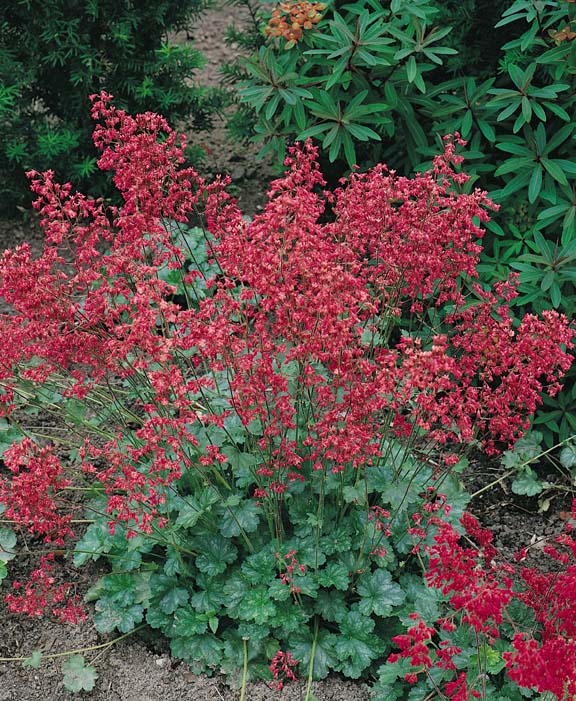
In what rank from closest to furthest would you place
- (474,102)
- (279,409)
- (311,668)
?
1. (279,409)
2. (311,668)
3. (474,102)

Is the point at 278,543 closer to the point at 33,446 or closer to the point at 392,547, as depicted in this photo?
the point at 392,547

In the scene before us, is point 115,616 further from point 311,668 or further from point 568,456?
point 568,456

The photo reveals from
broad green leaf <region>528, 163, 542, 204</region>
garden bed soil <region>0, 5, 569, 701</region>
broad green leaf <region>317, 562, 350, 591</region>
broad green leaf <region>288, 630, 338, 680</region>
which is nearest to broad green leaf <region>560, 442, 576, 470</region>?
garden bed soil <region>0, 5, 569, 701</region>

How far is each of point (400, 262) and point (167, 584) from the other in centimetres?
174

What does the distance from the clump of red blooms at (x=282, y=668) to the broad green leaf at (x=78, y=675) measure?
2.45 ft

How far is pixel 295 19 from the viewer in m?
4.48

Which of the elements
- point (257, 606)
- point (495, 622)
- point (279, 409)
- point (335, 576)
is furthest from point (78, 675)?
point (495, 622)

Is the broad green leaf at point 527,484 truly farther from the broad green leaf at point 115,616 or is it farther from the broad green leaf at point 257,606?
the broad green leaf at point 115,616

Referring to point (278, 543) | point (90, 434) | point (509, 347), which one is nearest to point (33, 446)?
point (278, 543)

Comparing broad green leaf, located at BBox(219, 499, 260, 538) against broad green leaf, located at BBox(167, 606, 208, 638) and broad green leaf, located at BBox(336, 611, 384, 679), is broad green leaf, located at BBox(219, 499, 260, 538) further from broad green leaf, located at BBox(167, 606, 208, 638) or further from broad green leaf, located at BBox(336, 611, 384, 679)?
broad green leaf, located at BBox(336, 611, 384, 679)

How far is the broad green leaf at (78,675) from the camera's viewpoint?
10.6 feet

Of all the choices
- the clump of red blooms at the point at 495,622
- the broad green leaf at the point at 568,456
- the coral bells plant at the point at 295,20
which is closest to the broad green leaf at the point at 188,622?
the clump of red blooms at the point at 495,622

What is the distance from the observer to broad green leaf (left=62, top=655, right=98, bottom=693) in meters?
3.22

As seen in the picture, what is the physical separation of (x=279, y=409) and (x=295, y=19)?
2609 mm
